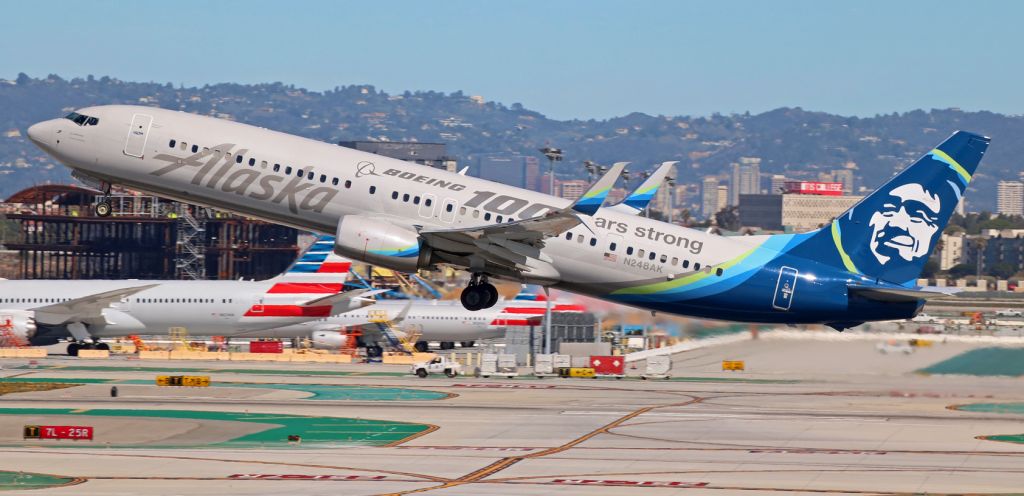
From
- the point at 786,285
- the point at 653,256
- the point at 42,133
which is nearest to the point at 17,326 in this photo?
the point at 42,133

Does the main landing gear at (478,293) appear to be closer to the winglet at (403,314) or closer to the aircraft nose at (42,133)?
the aircraft nose at (42,133)

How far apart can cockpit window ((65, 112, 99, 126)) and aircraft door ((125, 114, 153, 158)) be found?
68.3 inches

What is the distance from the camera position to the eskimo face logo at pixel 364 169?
49.4 metres

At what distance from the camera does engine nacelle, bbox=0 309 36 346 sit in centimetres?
9162

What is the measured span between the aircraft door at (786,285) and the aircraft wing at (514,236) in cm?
727

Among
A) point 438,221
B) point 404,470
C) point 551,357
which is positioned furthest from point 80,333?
point 404,470

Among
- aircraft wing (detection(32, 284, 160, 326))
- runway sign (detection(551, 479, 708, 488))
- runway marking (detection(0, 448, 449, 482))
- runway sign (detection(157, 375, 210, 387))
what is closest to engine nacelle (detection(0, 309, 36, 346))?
aircraft wing (detection(32, 284, 160, 326))

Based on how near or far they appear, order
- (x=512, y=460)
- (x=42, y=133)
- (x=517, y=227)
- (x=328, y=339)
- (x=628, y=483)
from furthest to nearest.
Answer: (x=328, y=339), (x=42, y=133), (x=517, y=227), (x=512, y=460), (x=628, y=483)

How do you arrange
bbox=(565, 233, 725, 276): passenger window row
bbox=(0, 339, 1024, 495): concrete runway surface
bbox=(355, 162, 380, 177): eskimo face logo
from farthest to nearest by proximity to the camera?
bbox=(565, 233, 725, 276): passenger window row < bbox=(355, 162, 380, 177): eskimo face logo < bbox=(0, 339, 1024, 495): concrete runway surface

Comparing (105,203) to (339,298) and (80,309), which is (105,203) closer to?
(80,309)

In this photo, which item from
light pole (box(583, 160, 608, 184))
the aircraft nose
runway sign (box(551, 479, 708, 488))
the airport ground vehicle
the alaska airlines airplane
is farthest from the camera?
light pole (box(583, 160, 608, 184))

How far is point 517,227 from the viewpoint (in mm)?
47375

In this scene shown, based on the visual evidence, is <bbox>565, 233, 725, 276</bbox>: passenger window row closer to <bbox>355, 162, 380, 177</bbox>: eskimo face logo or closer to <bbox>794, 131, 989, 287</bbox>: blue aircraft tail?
<bbox>794, 131, 989, 287</bbox>: blue aircraft tail

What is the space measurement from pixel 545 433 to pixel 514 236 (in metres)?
7.95
